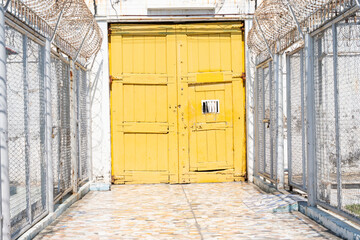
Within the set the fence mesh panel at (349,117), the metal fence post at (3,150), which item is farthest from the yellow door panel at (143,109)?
the metal fence post at (3,150)

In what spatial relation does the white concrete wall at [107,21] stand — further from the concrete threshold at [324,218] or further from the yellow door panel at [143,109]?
the concrete threshold at [324,218]

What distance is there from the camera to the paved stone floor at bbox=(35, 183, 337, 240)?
4.87 metres

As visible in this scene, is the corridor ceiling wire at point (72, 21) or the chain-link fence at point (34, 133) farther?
the corridor ceiling wire at point (72, 21)

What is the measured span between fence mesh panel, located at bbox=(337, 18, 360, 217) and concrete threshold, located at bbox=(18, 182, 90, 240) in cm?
276

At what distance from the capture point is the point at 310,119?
17.6 feet

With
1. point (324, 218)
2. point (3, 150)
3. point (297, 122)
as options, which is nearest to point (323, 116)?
point (324, 218)

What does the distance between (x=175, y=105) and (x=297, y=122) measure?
283 cm

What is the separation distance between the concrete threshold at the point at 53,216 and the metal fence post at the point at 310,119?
271cm

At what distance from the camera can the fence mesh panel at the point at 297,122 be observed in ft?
19.3

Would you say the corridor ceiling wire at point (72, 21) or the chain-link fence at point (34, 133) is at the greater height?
the corridor ceiling wire at point (72, 21)

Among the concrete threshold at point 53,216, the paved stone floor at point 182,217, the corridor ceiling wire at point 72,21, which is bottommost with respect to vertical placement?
the paved stone floor at point 182,217

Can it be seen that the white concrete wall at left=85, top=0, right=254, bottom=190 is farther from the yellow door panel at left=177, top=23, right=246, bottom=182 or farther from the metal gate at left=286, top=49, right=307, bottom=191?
the metal gate at left=286, top=49, right=307, bottom=191

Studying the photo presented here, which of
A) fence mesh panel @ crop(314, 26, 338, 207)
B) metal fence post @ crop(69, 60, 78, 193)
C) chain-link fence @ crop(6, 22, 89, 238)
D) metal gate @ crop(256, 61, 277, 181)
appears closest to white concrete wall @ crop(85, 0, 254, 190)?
metal gate @ crop(256, 61, 277, 181)

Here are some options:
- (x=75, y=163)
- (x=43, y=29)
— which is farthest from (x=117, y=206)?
(x=43, y=29)
